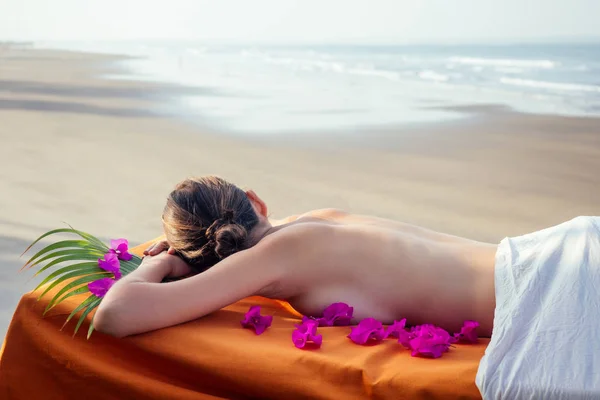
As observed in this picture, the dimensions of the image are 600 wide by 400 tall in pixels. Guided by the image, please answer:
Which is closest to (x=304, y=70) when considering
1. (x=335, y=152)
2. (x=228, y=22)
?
(x=335, y=152)

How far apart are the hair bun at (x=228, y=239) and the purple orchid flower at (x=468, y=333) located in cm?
56

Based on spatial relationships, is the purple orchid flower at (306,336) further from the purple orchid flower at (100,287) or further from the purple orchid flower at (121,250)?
the purple orchid flower at (121,250)

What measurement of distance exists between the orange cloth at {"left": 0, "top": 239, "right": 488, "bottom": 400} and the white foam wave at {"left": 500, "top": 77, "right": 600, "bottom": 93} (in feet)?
38.9

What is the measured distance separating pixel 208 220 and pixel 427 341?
60 cm

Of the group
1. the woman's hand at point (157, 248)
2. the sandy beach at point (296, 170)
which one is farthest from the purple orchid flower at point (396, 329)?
the sandy beach at point (296, 170)

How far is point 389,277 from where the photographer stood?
209cm

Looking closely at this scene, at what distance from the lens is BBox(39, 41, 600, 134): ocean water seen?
9.40 metres

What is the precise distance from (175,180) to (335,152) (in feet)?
5.57

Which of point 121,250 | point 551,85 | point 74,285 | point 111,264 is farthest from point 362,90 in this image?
point 74,285

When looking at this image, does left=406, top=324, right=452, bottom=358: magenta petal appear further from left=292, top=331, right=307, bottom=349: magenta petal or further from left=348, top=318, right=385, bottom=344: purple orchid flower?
left=292, top=331, right=307, bottom=349: magenta petal

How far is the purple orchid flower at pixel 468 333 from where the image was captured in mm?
2002

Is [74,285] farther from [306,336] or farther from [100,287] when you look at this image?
[306,336]

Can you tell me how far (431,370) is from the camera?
1776 millimetres

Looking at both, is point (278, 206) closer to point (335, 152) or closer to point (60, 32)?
point (335, 152)
